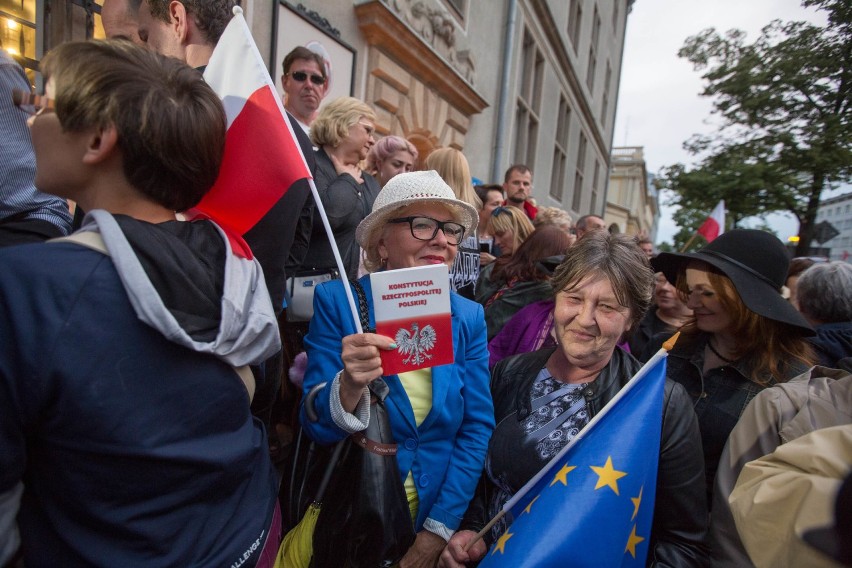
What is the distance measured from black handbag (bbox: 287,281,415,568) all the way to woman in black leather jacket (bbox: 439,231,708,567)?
0.93ft

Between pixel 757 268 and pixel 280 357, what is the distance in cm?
187

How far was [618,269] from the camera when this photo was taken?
1.60 meters

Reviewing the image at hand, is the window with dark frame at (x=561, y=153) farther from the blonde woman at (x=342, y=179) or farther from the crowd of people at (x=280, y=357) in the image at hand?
the crowd of people at (x=280, y=357)

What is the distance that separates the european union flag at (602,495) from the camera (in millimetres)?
1234

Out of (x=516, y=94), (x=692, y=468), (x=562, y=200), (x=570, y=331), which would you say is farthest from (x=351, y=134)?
(x=562, y=200)

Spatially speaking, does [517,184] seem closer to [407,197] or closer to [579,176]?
[407,197]

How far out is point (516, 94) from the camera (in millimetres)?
10508

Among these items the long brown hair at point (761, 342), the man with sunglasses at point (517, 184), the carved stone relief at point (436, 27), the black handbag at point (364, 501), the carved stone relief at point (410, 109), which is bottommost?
A: the black handbag at point (364, 501)

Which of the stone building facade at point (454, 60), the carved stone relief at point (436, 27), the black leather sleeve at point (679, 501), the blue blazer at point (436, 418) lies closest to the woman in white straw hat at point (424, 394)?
the blue blazer at point (436, 418)

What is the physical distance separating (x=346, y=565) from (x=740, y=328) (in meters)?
1.70

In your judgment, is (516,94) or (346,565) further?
(516,94)

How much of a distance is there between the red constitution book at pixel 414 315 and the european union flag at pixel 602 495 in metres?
0.49

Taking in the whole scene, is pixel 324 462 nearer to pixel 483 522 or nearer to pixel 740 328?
pixel 483 522

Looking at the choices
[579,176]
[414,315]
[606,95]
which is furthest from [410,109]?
[606,95]
